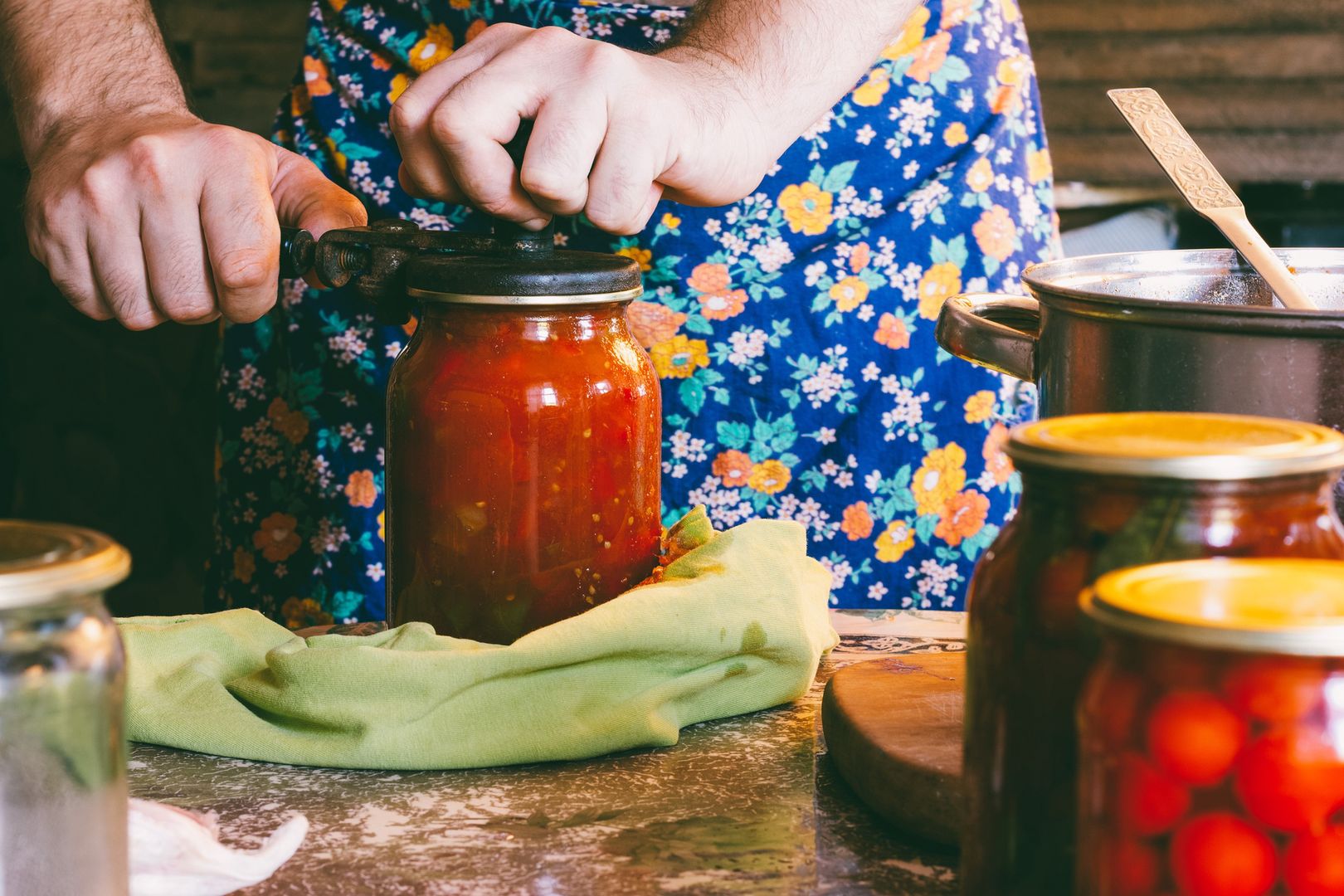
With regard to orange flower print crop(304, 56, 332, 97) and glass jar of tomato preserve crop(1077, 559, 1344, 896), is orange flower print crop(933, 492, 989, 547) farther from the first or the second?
glass jar of tomato preserve crop(1077, 559, 1344, 896)

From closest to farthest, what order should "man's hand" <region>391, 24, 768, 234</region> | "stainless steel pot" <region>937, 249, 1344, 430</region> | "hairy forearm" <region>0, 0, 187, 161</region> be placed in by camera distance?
"stainless steel pot" <region>937, 249, 1344, 430</region> → "man's hand" <region>391, 24, 768, 234</region> → "hairy forearm" <region>0, 0, 187, 161</region>

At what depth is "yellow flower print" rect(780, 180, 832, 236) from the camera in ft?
4.30

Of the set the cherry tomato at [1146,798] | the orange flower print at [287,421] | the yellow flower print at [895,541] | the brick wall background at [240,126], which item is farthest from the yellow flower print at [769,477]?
the brick wall background at [240,126]

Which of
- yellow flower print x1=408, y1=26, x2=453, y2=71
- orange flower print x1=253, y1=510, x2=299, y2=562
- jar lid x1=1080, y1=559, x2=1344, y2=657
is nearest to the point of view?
jar lid x1=1080, y1=559, x2=1344, y2=657

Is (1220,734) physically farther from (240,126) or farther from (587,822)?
(240,126)

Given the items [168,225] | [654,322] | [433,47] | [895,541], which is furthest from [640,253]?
[168,225]

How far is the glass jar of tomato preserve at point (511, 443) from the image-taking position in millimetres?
750

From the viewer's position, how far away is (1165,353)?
57 cm

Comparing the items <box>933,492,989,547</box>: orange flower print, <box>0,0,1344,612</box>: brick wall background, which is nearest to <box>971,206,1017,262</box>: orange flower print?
<box>933,492,989,547</box>: orange flower print

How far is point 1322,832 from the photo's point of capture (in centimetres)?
35

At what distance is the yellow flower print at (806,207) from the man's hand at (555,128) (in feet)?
1.28

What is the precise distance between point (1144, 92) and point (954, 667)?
→ 1.23 ft

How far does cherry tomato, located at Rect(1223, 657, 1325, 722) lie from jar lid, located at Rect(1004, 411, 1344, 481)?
0.07 metres

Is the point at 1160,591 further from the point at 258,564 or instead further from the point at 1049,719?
the point at 258,564
